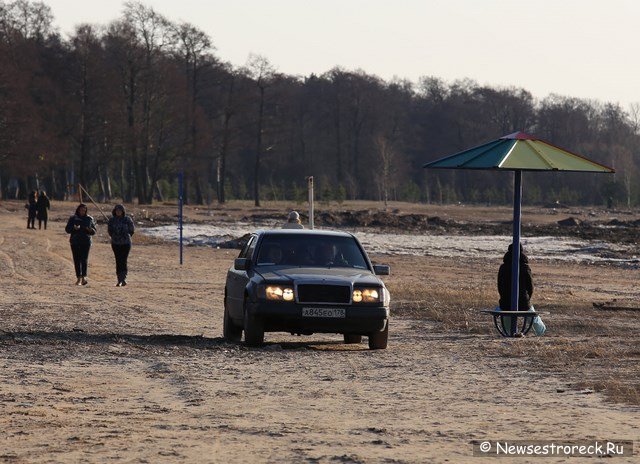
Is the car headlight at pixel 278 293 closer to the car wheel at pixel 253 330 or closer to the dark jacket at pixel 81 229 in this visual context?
the car wheel at pixel 253 330

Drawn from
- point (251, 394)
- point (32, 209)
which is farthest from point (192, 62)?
point (251, 394)

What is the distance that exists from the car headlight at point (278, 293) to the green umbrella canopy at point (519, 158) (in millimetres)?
3146

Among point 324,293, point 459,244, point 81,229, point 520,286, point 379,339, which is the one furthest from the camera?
point 459,244

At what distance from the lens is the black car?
17.0 meters

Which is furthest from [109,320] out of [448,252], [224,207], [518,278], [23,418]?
[224,207]

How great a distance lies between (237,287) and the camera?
18.3 meters

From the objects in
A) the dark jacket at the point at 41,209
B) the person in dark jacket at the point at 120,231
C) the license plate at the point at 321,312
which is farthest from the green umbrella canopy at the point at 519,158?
the dark jacket at the point at 41,209

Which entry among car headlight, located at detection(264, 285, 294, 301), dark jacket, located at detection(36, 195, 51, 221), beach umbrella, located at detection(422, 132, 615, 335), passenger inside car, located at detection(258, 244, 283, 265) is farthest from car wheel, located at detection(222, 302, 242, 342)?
dark jacket, located at detection(36, 195, 51, 221)

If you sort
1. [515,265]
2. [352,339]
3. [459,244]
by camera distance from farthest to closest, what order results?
1. [459,244]
2. [515,265]
3. [352,339]

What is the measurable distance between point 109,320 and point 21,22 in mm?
73814

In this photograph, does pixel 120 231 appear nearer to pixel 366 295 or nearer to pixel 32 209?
pixel 366 295

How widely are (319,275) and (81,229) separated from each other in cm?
1205

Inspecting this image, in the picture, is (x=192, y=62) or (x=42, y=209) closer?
(x=42, y=209)

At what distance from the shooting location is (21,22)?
3612 inches
